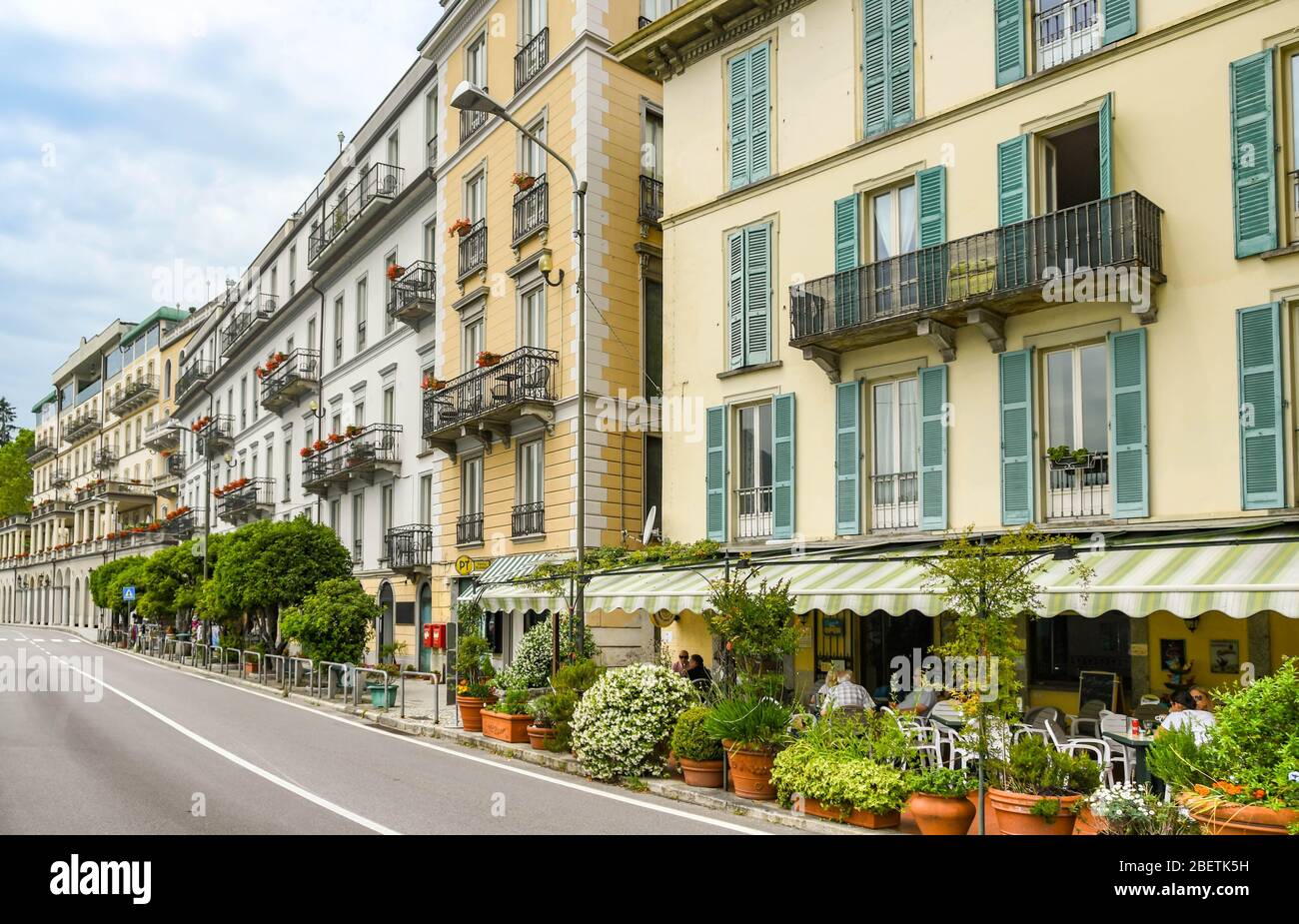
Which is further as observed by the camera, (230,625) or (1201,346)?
(230,625)

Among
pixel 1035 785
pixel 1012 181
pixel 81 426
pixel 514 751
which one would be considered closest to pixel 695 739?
pixel 514 751

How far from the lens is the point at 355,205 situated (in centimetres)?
3797

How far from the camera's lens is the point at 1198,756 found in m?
8.74

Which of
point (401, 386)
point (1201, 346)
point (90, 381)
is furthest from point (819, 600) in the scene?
point (90, 381)

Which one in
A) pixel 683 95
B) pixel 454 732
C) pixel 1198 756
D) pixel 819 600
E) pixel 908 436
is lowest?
pixel 454 732

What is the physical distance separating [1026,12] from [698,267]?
7.57 metres

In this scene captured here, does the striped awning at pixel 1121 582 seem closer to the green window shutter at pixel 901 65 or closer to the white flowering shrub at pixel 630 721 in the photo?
the white flowering shrub at pixel 630 721

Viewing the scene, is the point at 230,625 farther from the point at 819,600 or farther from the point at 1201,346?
the point at 1201,346

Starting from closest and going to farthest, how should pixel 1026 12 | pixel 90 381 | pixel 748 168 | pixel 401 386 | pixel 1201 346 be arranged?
pixel 1201 346 → pixel 1026 12 → pixel 748 168 → pixel 401 386 → pixel 90 381

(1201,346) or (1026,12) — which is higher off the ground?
(1026,12)

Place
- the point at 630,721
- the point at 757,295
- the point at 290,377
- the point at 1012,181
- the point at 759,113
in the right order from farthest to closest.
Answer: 1. the point at 290,377
2. the point at 759,113
3. the point at 757,295
4. the point at 1012,181
5. the point at 630,721

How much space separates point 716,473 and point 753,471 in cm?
74

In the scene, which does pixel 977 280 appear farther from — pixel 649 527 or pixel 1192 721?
pixel 649 527

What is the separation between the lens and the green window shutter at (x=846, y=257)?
696 inches
